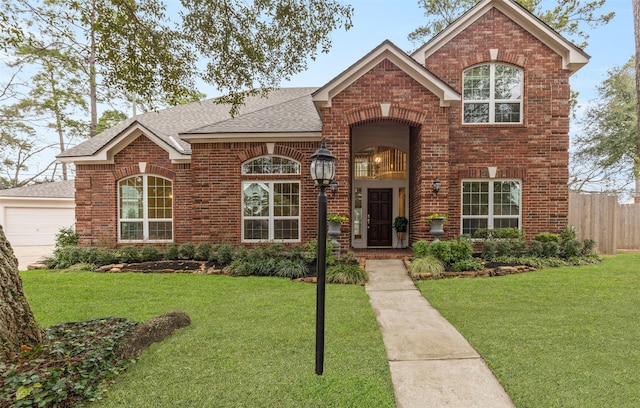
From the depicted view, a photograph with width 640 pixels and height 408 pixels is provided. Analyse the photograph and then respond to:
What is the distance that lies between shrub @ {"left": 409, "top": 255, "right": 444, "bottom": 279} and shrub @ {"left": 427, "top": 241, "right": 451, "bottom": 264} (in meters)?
0.23

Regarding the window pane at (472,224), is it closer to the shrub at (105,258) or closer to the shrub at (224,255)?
the shrub at (224,255)

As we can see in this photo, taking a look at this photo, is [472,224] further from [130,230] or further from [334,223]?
[130,230]

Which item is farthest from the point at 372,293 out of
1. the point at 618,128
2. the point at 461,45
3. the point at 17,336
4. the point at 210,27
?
the point at 618,128

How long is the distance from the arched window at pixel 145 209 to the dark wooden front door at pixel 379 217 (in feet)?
22.3

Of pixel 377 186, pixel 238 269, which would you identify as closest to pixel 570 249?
pixel 377 186

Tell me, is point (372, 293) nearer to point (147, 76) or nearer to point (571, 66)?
point (147, 76)

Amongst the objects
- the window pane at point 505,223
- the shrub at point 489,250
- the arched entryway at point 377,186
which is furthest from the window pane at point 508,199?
the arched entryway at point 377,186

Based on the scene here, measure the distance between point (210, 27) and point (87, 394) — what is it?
629cm

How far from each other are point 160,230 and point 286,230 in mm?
4312

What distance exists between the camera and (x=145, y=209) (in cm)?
1001

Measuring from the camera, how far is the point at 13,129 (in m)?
20.6

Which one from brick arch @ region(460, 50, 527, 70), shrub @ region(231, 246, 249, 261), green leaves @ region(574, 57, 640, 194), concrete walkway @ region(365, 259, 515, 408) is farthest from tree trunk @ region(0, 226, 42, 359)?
green leaves @ region(574, 57, 640, 194)

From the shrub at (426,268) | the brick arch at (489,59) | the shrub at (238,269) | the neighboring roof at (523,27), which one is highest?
the neighboring roof at (523,27)

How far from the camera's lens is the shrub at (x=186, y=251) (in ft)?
29.5
